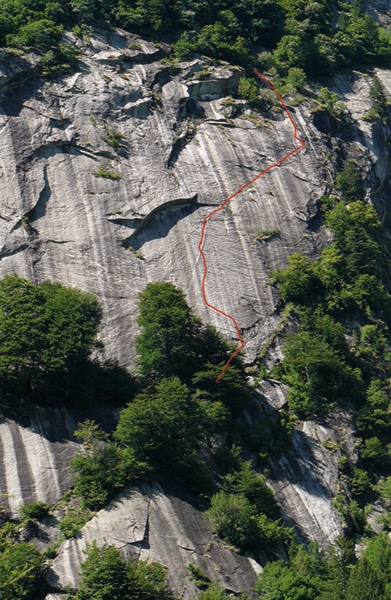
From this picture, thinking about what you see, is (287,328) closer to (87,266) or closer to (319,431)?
(319,431)

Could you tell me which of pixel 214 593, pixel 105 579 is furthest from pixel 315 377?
pixel 105 579

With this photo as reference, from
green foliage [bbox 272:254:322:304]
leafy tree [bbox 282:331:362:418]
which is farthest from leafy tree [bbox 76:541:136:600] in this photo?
green foliage [bbox 272:254:322:304]

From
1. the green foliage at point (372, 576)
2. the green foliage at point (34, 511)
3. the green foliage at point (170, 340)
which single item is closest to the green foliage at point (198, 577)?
the green foliage at point (372, 576)

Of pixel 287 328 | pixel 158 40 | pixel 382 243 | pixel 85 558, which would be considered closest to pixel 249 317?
pixel 287 328

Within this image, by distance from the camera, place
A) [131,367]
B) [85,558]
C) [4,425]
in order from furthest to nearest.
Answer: [131,367]
[4,425]
[85,558]

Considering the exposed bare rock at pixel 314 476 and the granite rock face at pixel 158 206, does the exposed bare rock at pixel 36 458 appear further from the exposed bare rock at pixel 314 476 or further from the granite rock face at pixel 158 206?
the exposed bare rock at pixel 314 476

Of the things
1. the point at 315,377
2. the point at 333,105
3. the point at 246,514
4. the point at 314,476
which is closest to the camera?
the point at 246,514
